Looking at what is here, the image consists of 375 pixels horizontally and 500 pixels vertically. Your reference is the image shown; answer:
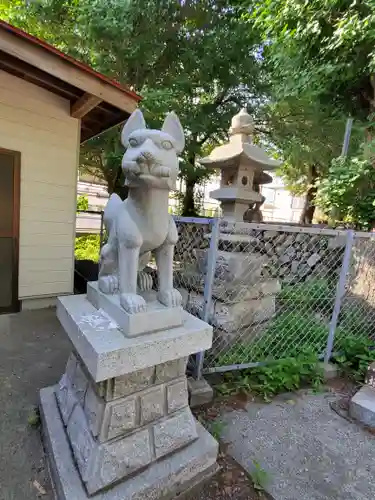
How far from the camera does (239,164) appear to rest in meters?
2.75

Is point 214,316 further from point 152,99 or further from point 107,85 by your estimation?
point 152,99

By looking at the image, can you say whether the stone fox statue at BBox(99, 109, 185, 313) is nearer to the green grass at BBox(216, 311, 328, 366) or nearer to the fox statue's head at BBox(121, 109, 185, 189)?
the fox statue's head at BBox(121, 109, 185, 189)

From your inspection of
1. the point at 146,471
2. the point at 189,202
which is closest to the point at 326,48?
the point at 146,471

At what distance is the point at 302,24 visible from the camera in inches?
147

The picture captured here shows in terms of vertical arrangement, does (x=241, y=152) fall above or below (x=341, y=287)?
above

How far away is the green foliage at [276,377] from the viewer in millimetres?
2287

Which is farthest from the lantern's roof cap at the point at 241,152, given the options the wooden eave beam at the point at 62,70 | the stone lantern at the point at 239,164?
the wooden eave beam at the point at 62,70

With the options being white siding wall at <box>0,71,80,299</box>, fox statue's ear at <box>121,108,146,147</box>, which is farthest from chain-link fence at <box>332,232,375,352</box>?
white siding wall at <box>0,71,80,299</box>

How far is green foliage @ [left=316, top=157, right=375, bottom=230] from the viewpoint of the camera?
399 centimetres

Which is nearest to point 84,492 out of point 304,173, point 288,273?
point 288,273

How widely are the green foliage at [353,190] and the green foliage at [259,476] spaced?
367 cm

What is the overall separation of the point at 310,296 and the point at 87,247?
6526 millimetres

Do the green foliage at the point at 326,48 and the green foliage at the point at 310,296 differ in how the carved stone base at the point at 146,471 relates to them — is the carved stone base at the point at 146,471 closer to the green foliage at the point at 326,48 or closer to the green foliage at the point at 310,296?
the green foliage at the point at 310,296

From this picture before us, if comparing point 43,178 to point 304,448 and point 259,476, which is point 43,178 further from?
point 304,448
